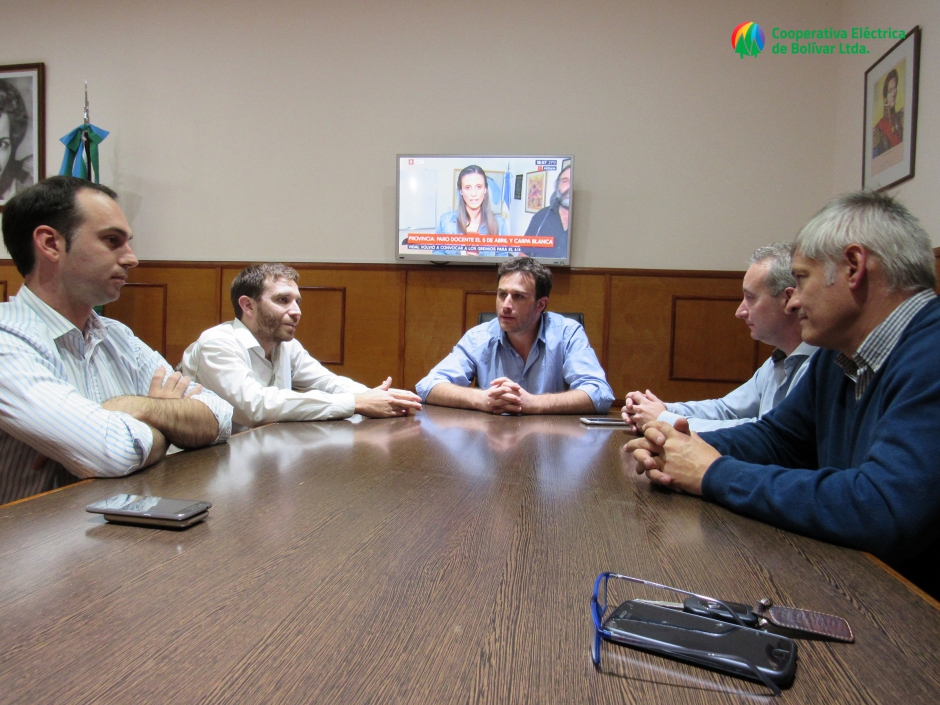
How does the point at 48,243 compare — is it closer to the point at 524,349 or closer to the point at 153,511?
the point at 153,511

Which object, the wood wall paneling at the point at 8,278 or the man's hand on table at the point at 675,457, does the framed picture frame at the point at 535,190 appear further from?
the wood wall paneling at the point at 8,278

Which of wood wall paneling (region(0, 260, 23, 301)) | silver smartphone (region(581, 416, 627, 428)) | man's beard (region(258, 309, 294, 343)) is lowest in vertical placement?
silver smartphone (region(581, 416, 627, 428))

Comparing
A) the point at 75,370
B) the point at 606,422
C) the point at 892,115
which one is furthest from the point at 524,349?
the point at 892,115

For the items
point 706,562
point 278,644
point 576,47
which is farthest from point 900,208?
point 576,47

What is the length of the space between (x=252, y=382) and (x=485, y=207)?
8.46ft

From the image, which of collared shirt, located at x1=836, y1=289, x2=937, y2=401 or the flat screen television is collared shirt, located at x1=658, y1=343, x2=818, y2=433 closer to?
collared shirt, located at x1=836, y1=289, x2=937, y2=401

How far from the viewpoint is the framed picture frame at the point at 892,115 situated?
3.18 meters

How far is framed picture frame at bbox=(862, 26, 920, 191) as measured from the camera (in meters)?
3.18

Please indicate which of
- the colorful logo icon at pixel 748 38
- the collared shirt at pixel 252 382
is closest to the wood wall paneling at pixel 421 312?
the colorful logo icon at pixel 748 38

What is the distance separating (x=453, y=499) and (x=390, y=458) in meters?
0.35

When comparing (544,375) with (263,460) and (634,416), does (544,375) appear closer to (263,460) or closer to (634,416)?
(634,416)

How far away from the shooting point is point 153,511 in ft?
2.85

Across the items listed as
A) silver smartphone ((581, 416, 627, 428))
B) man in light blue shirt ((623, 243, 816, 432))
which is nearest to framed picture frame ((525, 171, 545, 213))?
man in light blue shirt ((623, 243, 816, 432))

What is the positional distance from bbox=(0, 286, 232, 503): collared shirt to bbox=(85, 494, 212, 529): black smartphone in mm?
263
